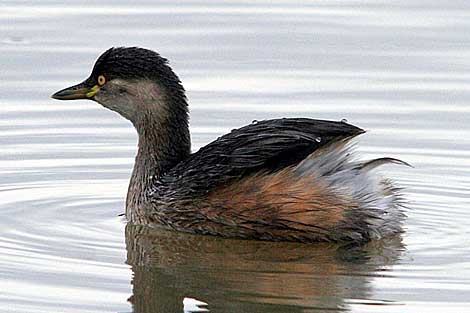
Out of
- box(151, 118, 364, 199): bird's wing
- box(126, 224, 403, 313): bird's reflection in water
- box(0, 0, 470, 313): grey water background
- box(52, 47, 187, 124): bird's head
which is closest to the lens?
box(126, 224, 403, 313): bird's reflection in water

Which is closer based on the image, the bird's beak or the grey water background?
the grey water background

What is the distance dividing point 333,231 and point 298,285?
846mm

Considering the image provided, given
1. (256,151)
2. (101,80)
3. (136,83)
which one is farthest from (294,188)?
(101,80)

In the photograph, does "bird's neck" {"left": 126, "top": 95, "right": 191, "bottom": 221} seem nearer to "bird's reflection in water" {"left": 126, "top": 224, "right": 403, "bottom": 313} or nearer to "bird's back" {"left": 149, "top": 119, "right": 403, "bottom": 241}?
"bird's reflection in water" {"left": 126, "top": 224, "right": 403, "bottom": 313}

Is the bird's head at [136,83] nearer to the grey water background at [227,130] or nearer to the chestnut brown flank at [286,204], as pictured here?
the grey water background at [227,130]

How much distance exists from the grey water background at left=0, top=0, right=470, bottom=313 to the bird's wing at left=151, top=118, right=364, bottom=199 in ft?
1.11

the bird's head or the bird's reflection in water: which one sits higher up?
the bird's head

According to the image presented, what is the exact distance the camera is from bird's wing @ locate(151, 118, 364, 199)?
8.59 metres

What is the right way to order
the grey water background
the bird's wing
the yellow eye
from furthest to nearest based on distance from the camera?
the yellow eye, the bird's wing, the grey water background

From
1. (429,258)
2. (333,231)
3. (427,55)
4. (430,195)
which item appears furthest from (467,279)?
(427,55)

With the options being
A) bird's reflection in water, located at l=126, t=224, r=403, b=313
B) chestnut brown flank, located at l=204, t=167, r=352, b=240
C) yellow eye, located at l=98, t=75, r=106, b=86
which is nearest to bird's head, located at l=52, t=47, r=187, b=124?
yellow eye, located at l=98, t=75, r=106, b=86

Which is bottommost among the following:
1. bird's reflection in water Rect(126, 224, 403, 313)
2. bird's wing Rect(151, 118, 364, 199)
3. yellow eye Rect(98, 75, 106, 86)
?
bird's reflection in water Rect(126, 224, 403, 313)

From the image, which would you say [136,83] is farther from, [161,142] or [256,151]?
[256,151]

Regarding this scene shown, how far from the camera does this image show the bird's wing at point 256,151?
8586 millimetres
